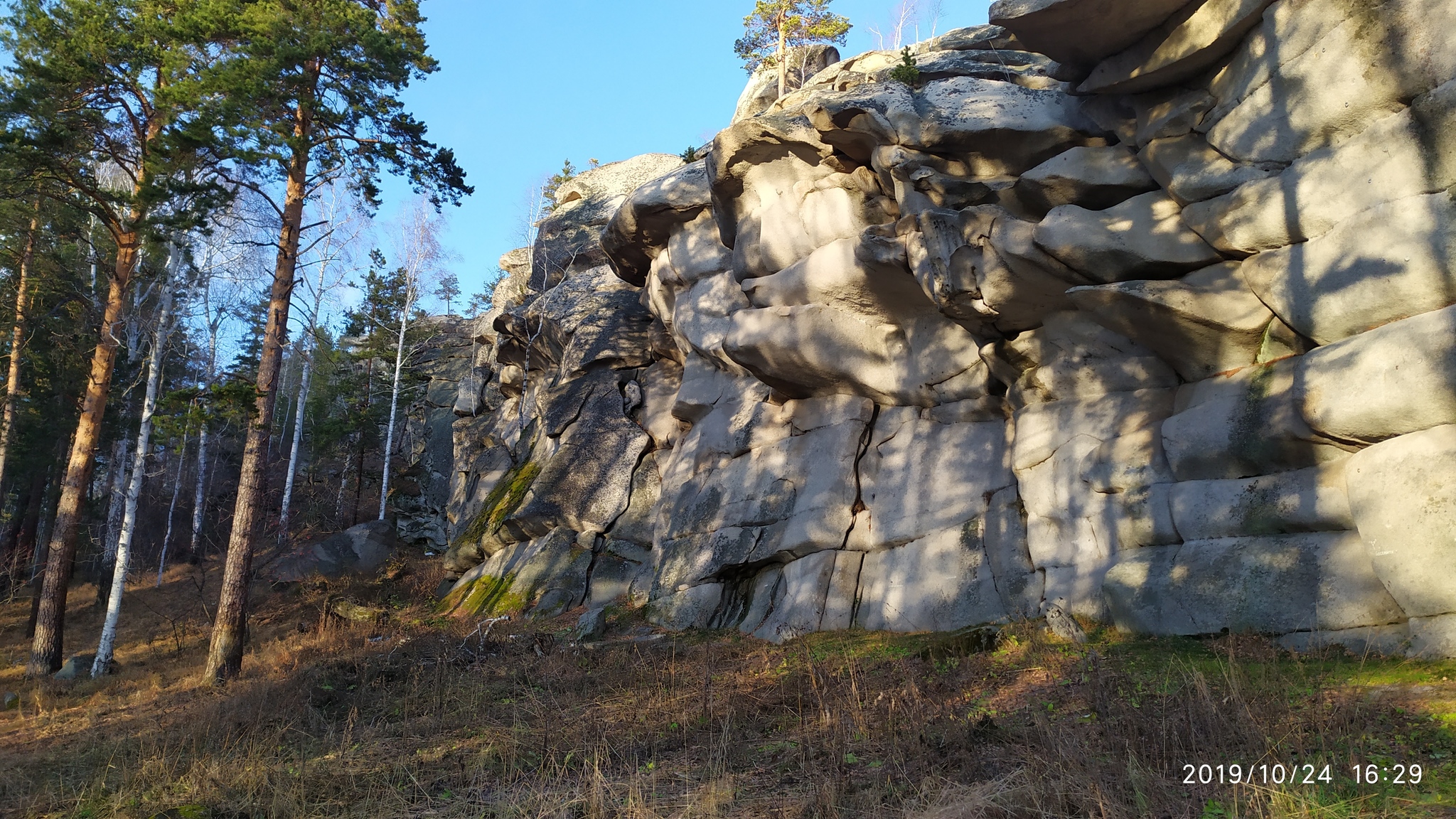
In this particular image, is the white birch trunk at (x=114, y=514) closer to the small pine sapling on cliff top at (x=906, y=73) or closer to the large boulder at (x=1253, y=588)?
the small pine sapling on cliff top at (x=906, y=73)

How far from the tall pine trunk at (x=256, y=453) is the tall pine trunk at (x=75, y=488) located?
163 inches

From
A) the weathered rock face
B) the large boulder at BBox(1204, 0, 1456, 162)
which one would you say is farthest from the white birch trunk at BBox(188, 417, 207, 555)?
the large boulder at BBox(1204, 0, 1456, 162)

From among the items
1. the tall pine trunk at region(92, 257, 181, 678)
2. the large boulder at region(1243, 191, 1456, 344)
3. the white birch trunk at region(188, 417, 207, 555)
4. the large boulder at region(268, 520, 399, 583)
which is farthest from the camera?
the white birch trunk at region(188, 417, 207, 555)

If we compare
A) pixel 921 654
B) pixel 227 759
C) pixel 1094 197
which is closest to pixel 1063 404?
pixel 1094 197

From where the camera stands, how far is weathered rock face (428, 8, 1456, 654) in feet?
26.4

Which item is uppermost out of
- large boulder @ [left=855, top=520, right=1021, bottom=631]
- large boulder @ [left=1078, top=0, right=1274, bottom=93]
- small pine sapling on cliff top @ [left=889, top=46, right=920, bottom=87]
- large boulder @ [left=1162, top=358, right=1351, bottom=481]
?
small pine sapling on cliff top @ [left=889, top=46, right=920, bottom=87]

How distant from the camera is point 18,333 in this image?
63.0 ft

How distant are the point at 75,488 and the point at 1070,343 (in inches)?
753

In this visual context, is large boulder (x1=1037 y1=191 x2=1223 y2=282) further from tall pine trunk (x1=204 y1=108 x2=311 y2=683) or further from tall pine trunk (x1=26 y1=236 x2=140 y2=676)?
tall pine trunk (x1=26 y1=236 x2=140 y2=676)

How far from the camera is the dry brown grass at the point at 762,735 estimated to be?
5.06m

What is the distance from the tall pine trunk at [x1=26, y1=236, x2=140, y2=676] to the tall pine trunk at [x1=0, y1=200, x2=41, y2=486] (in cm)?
333

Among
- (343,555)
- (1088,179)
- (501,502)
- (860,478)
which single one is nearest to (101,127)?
(501,502)

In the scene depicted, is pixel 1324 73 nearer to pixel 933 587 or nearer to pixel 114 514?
pixel 933 587

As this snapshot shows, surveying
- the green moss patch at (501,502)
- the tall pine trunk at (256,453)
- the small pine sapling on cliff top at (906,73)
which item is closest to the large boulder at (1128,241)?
the small pine sapling on cliff top at (906,73)
